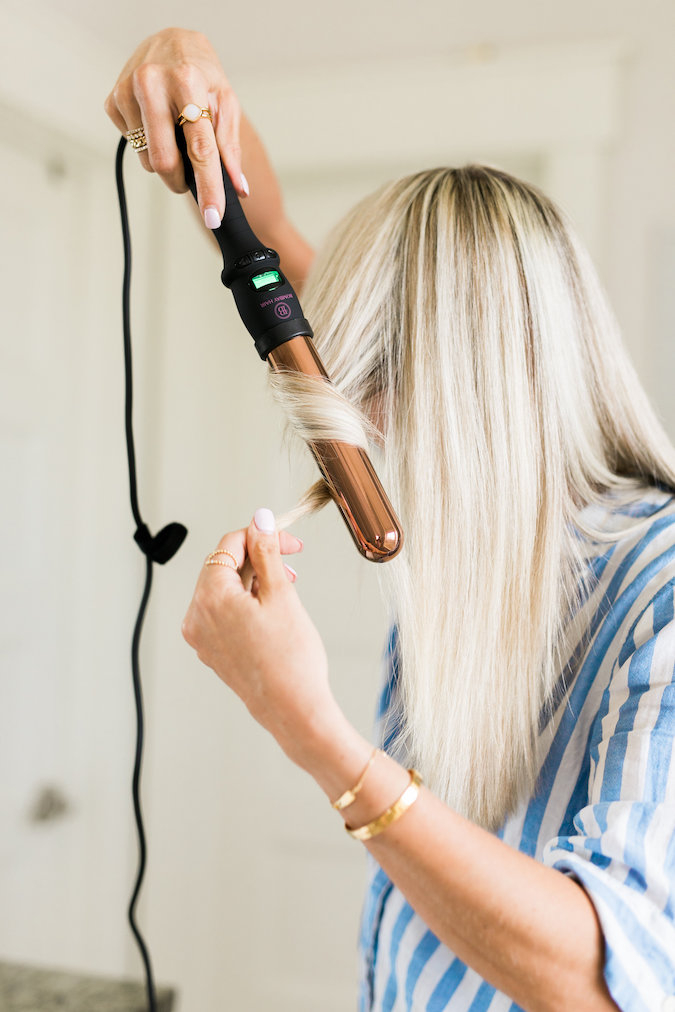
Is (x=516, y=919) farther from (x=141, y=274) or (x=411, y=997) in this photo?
(x=141, y=274)

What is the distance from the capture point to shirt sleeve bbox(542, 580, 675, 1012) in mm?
417

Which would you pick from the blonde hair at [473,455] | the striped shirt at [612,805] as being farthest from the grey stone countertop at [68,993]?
the blonde hair at [473,455]

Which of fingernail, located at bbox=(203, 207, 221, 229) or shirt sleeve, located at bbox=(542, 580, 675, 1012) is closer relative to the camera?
shirt sleeve, located at bbox=(542, 580, 675, 1012)

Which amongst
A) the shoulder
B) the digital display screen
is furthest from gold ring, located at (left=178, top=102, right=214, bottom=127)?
the shoulder

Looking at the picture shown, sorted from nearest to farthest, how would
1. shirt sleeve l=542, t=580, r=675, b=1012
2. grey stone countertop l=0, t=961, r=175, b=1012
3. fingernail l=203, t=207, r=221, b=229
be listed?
shirt sleeve l=542, t=580, r=675, b=1012 → fingernail l=203, t=207, r=221, b=229 → grey stone countertop l=0, t=961, r=175, b=1012

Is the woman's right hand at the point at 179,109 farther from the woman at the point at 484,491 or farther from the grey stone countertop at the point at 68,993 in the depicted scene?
the grey stone countertop at the point at 68,993

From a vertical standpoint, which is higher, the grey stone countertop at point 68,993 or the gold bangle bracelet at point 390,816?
the gold bangle bracelet at point 390,816

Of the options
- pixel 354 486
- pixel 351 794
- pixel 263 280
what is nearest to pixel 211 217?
pixel 263 280

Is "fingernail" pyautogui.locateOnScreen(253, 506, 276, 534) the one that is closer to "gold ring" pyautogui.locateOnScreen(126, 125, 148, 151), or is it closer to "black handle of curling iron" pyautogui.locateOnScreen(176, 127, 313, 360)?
"black handle of curling iron" pyautogui.locateOnScreen(176, 127, 313, 360)

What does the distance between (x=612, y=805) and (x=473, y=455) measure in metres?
0.28

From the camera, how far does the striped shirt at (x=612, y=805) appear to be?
425 millimetres

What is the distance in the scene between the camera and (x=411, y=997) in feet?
2.20

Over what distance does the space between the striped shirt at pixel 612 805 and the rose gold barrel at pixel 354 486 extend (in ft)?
0.60

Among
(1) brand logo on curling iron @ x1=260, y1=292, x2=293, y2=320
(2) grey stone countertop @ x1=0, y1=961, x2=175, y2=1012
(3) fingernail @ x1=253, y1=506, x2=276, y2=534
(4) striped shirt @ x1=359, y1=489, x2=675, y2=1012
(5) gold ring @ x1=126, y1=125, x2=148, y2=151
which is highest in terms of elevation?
(5) gold ring @ x1=126, y1=125, x2=148, y2=151
